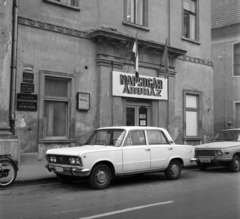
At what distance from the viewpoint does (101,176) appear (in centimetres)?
854

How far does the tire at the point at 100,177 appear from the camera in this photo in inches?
330

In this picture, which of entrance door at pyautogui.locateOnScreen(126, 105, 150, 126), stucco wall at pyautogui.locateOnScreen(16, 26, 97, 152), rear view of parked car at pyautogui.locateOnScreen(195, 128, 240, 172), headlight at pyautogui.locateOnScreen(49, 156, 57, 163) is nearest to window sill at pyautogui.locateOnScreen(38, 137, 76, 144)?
stucco wall at pyautogui.locateOnScreen(16, 26, 97, 152)

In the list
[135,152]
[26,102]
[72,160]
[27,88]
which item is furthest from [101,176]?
[27,88]

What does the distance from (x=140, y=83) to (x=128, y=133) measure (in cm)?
676

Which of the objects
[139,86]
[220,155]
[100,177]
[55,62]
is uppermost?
[55,62]

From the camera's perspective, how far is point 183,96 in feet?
59.3

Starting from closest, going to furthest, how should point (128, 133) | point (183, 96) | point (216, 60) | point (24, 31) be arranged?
point (128, 133), point (24, 31), point (183, 96), point (216, 60)

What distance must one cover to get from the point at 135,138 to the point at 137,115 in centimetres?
677

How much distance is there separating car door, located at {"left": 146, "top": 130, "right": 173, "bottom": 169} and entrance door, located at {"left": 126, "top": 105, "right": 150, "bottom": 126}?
5596 mm

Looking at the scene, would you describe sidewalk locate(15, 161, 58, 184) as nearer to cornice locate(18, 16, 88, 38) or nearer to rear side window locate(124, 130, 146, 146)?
rear side window locate(124, 130, 146, 146)

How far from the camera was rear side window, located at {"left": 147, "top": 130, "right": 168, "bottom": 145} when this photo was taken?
9804 millimetres

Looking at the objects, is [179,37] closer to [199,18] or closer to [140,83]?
[199,18]

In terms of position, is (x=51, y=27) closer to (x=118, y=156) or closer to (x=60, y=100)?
(x=60, y=100)

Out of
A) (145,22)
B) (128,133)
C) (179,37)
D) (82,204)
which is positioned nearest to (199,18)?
(179,37)
